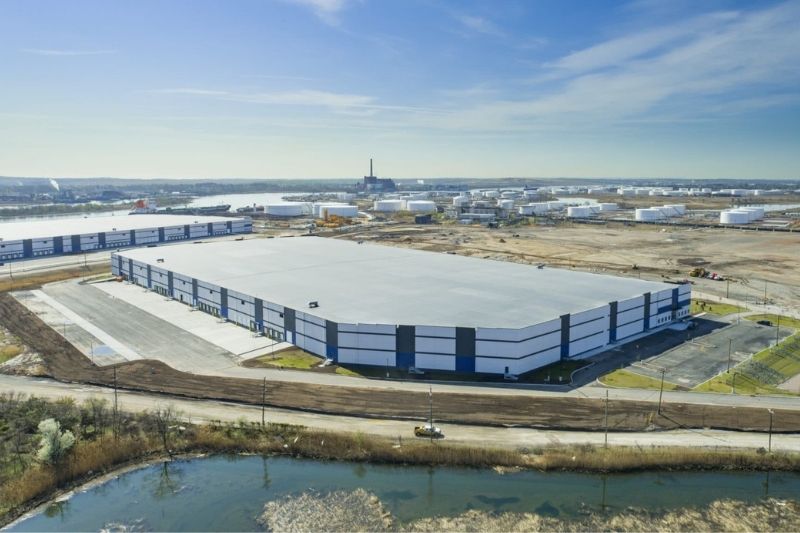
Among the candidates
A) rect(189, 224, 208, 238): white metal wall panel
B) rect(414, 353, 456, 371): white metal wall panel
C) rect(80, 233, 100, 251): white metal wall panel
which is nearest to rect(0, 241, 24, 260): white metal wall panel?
rect(80, 233, 100, 251): white metal wall panel

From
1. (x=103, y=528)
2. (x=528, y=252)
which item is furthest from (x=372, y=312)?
(x=528, y=252)

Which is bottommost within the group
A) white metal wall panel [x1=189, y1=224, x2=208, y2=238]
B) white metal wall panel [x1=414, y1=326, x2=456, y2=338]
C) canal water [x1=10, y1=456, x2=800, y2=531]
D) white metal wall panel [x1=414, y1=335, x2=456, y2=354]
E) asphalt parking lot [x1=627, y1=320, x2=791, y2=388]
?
canal water [x1=10, y1=456, x2=800, y2=531]

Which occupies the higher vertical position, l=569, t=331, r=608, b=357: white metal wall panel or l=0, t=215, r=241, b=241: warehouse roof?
l=0, t=215, r=241, b=241: warehouse roof

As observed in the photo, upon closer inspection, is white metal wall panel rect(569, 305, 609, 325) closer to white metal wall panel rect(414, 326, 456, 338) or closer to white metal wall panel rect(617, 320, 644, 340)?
white metal wall panel rect(617, 320, 644, 340)

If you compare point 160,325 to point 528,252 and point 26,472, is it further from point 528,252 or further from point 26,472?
point 528,252

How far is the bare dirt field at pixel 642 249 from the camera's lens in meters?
88.2

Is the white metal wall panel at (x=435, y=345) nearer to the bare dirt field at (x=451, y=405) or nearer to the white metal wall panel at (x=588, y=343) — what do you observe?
the bare dirt field at (x=451, y=405)

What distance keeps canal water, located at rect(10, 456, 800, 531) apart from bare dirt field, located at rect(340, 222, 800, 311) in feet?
165

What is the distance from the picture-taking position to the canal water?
30375mm

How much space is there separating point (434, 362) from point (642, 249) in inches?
3542

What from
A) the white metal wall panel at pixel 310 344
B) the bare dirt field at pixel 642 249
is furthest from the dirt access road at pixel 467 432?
the bare dirt field at pixel 642 249

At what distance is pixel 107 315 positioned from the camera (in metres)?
67.0

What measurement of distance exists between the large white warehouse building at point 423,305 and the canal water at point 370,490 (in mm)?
14006

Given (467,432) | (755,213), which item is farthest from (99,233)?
(755,213)
